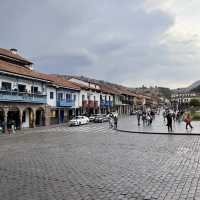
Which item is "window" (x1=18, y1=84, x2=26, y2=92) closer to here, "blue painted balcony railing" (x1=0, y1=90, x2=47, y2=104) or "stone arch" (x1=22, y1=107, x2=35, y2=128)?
"blue painted balcony railing" (x1=0, y1=90, x2=47, y2=104)

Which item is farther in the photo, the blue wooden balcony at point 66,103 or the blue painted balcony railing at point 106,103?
the blue painted balcony railing at point 106,103

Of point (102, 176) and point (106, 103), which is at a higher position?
point (106, 103)

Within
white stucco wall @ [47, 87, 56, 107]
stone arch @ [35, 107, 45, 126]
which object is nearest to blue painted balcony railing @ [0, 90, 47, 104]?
stone arch @ [35, 107, 45, 126]

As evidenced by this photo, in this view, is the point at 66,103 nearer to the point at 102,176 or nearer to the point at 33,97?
the point at 33,97

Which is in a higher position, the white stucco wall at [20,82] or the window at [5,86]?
the white stucco wall at [20,82]

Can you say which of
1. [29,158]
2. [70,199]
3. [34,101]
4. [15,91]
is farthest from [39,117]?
[70,199]

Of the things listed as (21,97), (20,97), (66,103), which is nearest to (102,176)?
(20,97)

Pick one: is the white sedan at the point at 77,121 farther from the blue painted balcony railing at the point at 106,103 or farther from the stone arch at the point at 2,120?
the blue painted balcony railing at the point at 106,103

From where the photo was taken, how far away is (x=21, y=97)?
35.0m

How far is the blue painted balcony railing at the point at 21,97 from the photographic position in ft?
105

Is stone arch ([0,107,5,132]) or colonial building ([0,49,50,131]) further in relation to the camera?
colonial building ([0,49,50,131])

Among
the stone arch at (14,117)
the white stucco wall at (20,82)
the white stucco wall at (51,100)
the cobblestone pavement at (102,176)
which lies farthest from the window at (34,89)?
the cobblestone pavement at (102,176)

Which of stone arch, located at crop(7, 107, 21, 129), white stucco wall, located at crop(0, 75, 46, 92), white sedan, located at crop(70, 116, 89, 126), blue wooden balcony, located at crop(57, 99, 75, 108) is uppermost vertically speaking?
white stucco wall, located at crop(0, 75, 46, 92)

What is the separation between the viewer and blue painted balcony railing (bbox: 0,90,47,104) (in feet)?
105
